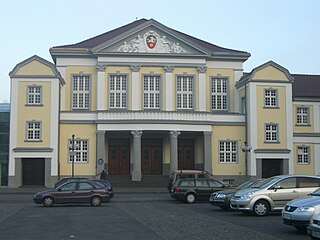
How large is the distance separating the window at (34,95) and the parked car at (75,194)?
19392 millimetres

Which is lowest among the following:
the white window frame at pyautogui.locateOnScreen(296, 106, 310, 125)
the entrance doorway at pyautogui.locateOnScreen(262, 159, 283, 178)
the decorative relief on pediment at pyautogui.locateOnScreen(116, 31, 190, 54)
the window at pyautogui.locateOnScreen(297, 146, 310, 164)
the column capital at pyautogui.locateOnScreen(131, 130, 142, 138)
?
the entrance doorway at pyautogui.locateOnScreen(262, 159, 283, 178)

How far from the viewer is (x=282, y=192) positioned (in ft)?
70.4

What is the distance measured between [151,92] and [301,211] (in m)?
35.0

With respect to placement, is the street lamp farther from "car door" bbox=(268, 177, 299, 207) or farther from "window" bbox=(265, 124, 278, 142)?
"car door" bbox=(268, 177, 299, 207)

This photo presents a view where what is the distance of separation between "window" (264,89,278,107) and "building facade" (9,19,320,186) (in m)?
0.09

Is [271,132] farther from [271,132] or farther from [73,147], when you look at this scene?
[73,147]

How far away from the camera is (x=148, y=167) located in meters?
51.1

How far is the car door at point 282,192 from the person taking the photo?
844 inches

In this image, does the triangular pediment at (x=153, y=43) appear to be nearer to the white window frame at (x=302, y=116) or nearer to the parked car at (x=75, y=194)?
the white window frame at (x=302, y=116)

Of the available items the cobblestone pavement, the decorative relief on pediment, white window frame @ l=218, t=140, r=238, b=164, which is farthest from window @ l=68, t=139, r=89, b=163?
the cobblestone pavement

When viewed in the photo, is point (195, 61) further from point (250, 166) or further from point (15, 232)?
point (15, 232)

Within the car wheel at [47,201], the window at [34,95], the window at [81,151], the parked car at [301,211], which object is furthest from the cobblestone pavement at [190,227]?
the window at [34,95]

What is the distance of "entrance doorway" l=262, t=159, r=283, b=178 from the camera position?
50.1m

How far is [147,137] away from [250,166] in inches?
372
